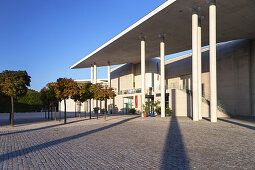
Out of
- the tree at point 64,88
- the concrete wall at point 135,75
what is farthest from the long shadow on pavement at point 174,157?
the concrete wall at point 135,75

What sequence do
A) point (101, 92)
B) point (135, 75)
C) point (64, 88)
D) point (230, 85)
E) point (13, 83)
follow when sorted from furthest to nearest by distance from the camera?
point (135, 75), point (230, 85), point (101, 92), point (64, 88), point (13, 83)

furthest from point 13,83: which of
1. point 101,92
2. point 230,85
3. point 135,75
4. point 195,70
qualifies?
point 135,75

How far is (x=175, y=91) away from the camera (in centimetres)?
2564

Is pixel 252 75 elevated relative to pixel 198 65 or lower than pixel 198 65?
lower

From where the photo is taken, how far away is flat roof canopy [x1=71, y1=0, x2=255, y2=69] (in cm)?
1733

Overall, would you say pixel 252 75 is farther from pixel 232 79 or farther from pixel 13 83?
pixel 13 83

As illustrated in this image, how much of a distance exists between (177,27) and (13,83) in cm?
1678

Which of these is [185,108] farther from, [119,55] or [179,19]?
[119,55]

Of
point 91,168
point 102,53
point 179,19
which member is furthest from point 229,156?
point 102,53

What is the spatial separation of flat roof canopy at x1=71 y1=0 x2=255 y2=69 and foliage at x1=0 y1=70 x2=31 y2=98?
40.4ft

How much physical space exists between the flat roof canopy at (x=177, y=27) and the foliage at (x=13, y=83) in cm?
1232

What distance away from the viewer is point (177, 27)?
21906mm

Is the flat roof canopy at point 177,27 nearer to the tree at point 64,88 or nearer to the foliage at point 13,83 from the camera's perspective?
the tree at point 64,88

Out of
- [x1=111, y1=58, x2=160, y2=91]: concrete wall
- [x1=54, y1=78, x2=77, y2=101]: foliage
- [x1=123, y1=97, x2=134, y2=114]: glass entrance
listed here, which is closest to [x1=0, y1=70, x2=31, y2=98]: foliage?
[x1=54, y1=78, x2=77, y2=101]: foliage
